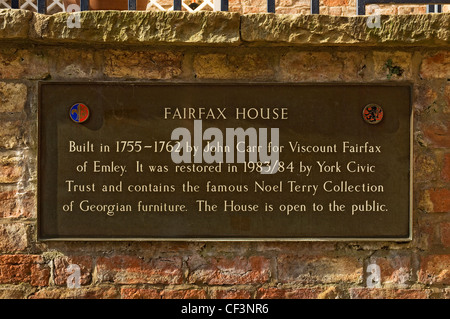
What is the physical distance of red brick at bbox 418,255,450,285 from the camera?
229 cm

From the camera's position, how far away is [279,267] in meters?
2.31

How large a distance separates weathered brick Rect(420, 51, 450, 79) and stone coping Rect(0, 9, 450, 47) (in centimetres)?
13

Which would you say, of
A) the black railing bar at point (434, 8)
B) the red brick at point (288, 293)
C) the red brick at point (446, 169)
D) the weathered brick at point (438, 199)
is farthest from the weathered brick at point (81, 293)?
the black railing bar at point (434, 8)

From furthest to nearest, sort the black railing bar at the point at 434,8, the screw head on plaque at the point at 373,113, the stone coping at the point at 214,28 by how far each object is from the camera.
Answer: the black railing bar at the point at 434,8
the screw head on plaque at the point at 373,113
the stone coping at the point at 214,28

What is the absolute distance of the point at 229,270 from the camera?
2.31 meters

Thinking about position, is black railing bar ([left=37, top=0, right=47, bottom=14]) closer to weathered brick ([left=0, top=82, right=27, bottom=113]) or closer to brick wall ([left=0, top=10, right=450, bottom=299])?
brick wall ([left=0, top=10, right=450, bottom=299])

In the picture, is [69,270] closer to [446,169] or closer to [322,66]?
[322,66]

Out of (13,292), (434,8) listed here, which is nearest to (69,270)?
(13,292)

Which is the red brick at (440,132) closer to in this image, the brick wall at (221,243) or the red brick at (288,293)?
the brick wall at (221,243)

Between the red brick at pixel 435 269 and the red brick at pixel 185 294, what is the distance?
3.90 feet

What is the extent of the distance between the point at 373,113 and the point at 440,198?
584 mm

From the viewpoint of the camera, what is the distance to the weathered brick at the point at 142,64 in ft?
7.50

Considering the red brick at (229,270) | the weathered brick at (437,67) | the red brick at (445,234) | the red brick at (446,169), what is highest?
the weathered brick at (437,67)

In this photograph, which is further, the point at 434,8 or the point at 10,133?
the point at 434,8
